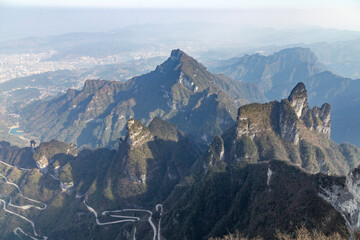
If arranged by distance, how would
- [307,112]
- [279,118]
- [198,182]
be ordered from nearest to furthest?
[198,182] < [279,118] < [307,112]

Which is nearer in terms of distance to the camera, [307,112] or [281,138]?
[281,138]

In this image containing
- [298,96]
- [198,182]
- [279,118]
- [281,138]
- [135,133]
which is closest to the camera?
[198,182]

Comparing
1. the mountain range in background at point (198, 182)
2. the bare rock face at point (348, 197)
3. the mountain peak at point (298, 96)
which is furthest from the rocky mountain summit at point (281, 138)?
the bare rock face at point (348, 197)

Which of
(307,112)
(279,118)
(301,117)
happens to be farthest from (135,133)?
(307,112)

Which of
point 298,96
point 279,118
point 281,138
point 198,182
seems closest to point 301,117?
point 298,96

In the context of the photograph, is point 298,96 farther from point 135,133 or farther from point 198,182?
point 135,133

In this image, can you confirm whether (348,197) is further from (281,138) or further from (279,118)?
(279,118)

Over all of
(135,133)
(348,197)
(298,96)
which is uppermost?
(298,96)

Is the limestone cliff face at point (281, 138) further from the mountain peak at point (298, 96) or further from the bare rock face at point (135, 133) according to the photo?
the bare rock face at point (135, 133)

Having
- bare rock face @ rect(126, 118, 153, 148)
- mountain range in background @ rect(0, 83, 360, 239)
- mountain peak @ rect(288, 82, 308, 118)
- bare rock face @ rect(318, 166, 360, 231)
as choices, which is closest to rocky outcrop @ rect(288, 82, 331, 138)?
mountain peak @ rect(288, 82, 308, 118)

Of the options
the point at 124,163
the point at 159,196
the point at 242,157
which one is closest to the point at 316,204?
the point at 242,157

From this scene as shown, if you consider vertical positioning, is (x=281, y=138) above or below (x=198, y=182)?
above
